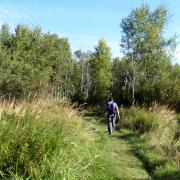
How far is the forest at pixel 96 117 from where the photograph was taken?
851cm

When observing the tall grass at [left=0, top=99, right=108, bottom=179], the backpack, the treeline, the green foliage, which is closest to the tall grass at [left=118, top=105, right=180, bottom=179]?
the green foliage

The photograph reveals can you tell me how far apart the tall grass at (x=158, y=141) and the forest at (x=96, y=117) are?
0.09ft

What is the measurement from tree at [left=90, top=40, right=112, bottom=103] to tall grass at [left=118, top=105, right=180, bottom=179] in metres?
20.5

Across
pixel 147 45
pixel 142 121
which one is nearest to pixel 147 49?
pixel 147 45

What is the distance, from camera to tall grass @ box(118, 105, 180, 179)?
1202 centimetres

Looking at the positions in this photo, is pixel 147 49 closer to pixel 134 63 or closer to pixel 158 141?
pixel 134 63

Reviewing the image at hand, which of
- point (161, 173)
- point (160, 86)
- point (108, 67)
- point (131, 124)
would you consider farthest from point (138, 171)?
point (108, 67)

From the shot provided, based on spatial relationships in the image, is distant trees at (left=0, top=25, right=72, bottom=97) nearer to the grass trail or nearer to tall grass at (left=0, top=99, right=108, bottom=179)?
the grass trail

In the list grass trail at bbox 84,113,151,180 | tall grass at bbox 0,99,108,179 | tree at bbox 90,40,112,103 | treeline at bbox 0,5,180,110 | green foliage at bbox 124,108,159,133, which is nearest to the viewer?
tall grass at bbox 0,99,108,179

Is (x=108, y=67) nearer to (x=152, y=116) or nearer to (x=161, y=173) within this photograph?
(x=152, y=116)

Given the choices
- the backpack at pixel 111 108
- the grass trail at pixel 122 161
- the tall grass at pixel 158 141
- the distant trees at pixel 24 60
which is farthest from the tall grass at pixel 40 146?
the distant trees at pixel 24 60

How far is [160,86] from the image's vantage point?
33.8 m

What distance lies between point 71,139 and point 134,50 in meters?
26.3

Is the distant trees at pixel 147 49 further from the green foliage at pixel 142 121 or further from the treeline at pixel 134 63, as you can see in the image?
the green foliage at pixel 142 121
